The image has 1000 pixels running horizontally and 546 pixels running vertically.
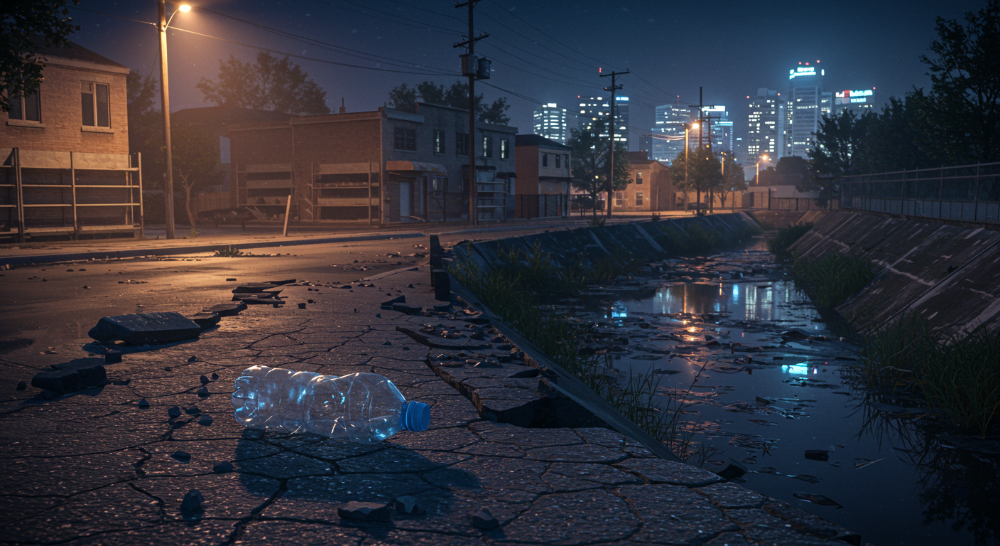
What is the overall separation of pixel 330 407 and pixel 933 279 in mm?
9310

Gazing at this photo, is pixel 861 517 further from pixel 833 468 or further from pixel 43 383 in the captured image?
pixel 43 383

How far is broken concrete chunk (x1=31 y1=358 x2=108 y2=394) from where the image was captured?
4.05m

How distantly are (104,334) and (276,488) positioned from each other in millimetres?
3697

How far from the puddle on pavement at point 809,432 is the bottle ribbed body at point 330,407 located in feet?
7.37

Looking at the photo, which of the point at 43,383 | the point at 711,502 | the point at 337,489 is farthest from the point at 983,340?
the point at 43,383

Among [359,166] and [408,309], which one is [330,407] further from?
[359,166]

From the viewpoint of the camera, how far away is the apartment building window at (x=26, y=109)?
2095cm

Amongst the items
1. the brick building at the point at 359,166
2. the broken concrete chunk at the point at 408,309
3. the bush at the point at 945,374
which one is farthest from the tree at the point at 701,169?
the broken concrete chunk at the point at 408,309

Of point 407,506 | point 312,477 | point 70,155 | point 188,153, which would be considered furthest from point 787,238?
point 188,153

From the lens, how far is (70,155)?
21594 millimetres

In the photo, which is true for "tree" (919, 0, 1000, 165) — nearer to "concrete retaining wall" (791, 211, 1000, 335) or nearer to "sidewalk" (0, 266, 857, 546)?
"concrete retaining wall" (791, 211, 1000, 335)

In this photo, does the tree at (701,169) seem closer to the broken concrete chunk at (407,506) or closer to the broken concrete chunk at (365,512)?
the broken concrete chunk at (407,506)

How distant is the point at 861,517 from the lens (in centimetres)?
382

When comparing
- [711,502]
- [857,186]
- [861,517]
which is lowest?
[861,517]
